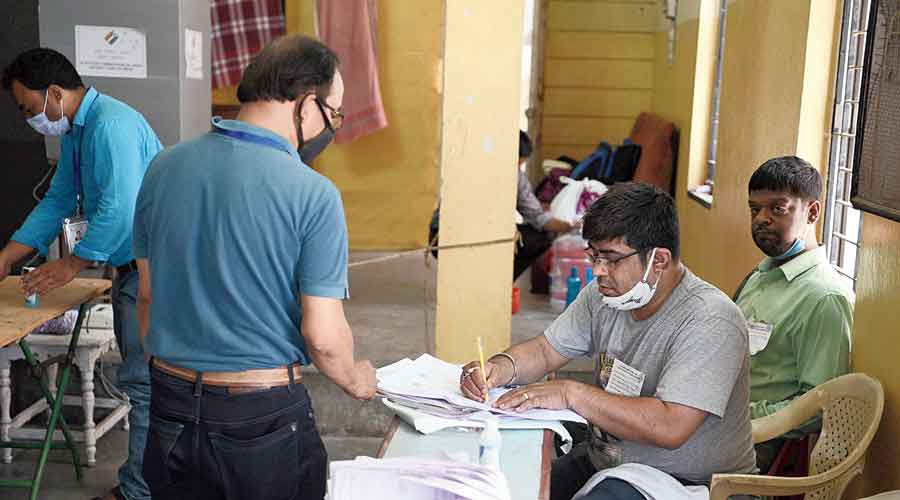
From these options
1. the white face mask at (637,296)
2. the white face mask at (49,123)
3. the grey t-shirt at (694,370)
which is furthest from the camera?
the white face mask at (49,123)

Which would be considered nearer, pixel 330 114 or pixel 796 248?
pixel 330 114

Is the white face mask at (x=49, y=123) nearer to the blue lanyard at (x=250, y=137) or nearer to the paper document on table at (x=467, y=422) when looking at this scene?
the blue lanyard at (x=250, y=137)

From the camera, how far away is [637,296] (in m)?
2.39

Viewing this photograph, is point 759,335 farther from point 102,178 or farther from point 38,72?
point 38,72

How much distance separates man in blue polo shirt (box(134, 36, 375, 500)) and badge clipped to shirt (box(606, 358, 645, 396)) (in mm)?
659

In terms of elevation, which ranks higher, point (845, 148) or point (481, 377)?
point (845, 148)

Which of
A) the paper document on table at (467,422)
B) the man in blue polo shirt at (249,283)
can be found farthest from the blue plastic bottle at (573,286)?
the man in blue polo shirt at (249,283)

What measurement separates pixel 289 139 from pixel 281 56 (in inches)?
7.1

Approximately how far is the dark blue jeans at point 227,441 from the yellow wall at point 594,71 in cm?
664

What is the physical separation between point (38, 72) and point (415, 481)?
232cm

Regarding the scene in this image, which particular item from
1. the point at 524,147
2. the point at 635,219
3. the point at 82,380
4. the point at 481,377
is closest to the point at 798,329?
the point at 635,219

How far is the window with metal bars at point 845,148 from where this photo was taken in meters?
3.63

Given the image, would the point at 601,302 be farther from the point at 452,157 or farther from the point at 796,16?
the point at 796,16

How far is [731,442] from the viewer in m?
2.40
